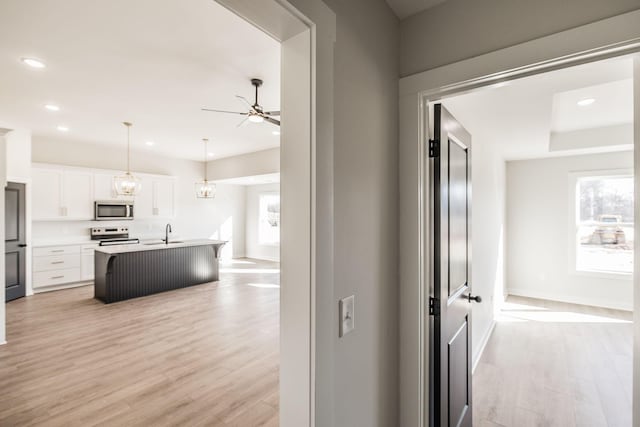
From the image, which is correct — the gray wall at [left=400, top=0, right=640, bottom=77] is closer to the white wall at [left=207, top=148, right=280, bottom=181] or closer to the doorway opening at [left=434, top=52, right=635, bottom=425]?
the doorway opening at [left=434, top=52, right=635, bottom=425]

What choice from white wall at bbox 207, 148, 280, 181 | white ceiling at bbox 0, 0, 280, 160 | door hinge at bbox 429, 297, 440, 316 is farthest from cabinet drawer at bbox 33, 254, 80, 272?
door hinge at bbox 429, 297, 440, 316

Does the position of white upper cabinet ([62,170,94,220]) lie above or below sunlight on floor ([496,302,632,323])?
above

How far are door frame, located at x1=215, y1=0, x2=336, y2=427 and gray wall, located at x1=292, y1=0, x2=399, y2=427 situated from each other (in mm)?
42

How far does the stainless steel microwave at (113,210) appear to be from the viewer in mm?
6227

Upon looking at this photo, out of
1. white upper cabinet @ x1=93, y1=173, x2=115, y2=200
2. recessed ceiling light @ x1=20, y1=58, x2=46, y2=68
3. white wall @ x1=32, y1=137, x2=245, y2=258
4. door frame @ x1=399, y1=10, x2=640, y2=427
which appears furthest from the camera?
white upper cabinet @ x1=93, y1=173, x2=115, y2=200

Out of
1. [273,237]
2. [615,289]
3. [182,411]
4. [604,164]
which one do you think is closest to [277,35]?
[182,411]

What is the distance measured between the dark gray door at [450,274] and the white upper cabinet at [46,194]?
270 inches

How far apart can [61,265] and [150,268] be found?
1.98 metres

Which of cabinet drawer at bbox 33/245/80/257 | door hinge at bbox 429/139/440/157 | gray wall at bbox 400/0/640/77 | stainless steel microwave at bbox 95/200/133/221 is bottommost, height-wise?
cabinet drawer at bbox 33/245/80/257

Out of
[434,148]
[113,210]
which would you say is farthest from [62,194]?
[434,148]

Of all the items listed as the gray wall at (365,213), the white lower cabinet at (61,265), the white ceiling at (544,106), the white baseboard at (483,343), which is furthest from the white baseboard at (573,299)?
the white lower cabinet at (61,265)

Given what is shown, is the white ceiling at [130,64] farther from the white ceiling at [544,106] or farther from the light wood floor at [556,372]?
the light wood floor at [556,372]

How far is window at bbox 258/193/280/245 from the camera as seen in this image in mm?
9234

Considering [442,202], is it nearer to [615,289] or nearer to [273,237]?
[615,289]
